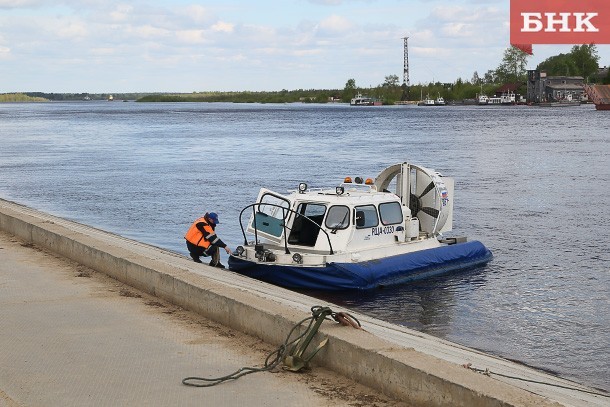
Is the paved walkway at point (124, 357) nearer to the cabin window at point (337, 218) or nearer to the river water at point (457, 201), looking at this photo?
the river water at point (457, 201)

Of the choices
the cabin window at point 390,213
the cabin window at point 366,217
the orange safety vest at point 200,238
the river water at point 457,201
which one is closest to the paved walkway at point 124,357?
the river water at point 457,201

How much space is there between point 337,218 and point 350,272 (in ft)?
4.78

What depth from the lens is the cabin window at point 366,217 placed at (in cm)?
2211

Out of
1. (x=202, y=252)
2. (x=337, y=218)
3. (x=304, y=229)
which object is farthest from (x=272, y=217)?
(x=202, y=252)

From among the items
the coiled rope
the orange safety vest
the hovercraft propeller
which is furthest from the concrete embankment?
the hovercraft propeller

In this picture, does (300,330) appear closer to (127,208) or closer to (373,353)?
(373,353)

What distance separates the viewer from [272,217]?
72.4ft

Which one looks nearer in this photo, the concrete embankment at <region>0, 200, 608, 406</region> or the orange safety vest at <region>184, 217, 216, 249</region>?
the concrete embankment at <region>0, 200, 608, 406</region>

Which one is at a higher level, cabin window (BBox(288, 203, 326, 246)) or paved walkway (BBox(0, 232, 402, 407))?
paved walkway (BBox(0, 232, 402, 407))

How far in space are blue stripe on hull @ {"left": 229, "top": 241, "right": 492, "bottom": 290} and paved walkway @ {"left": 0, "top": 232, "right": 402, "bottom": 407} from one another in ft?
29.7

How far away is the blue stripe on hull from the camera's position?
21.2 metres

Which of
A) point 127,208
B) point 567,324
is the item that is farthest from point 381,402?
point 127,208

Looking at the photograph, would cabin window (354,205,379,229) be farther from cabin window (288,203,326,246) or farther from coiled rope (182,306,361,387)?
coiled rope (182,306,361,387)

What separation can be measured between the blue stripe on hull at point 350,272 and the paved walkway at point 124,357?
29.7ft
